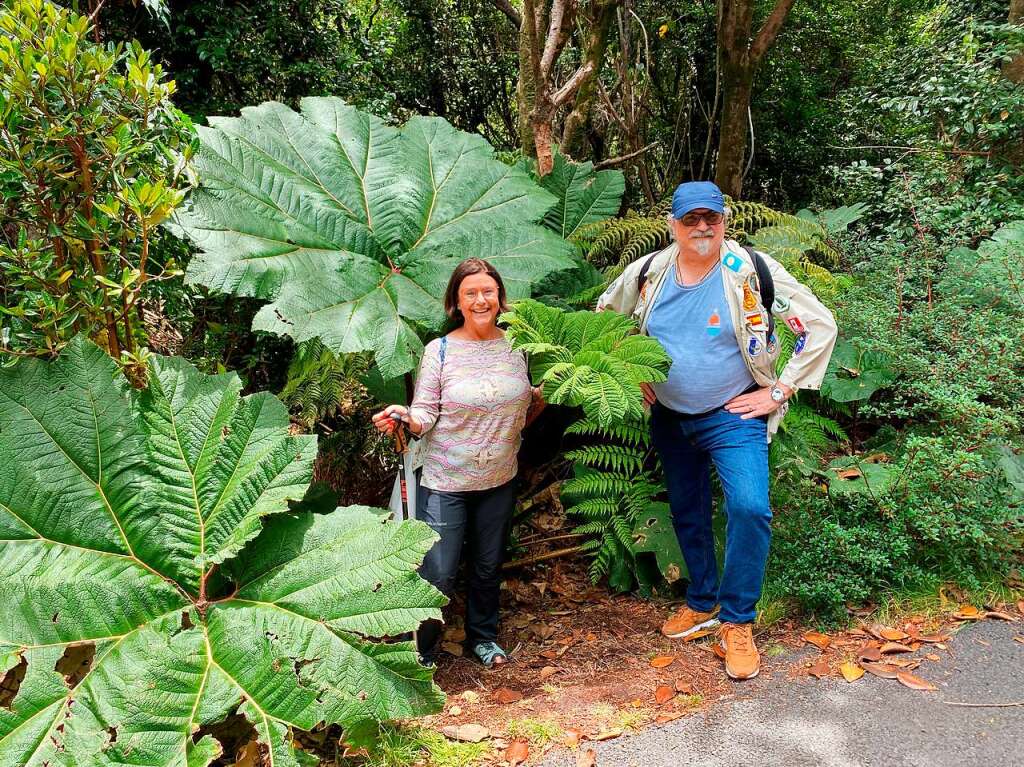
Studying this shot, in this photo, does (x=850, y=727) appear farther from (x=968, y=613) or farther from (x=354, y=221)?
(x=354, y=221)

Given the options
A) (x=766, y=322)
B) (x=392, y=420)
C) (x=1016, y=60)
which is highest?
(x=1016, y=60)

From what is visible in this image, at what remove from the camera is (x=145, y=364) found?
282 cm

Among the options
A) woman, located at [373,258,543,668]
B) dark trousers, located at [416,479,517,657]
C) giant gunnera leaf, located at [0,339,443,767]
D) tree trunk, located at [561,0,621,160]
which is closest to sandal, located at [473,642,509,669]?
dark trousers, located at [416,479,517,657]

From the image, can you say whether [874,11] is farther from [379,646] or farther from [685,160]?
[379,646]

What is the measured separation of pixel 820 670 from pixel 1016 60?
4.78 meters

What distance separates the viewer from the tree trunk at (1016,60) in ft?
17.4

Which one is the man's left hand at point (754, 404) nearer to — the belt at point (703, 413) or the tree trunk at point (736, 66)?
the belt at point (703, 413)

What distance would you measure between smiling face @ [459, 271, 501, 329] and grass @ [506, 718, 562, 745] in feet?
5.07

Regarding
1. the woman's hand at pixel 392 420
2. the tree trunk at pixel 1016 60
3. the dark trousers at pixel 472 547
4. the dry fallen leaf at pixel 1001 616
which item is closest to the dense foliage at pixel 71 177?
the woman's hand at pixel 392 420

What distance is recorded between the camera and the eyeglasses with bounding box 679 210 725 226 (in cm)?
299

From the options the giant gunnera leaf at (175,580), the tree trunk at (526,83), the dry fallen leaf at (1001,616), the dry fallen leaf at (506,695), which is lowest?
the dry fallen leaf at (506,695)

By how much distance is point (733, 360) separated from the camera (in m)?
3.05

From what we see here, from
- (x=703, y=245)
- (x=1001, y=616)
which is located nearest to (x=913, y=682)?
(x=1001, y=616)

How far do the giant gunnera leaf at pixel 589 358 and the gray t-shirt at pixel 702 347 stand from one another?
95 millimetres
